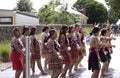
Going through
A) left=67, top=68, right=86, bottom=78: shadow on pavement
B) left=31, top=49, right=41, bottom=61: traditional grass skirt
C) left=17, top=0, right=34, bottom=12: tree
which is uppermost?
left=17, top=0, right=34, bottom=12: tree

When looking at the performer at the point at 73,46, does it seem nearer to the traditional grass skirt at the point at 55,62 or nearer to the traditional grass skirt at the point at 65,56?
the traditional grass skirt at the point at 65,56

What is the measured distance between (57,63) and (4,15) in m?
37.6

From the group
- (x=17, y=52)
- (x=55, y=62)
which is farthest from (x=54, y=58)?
(x=17, y=52)

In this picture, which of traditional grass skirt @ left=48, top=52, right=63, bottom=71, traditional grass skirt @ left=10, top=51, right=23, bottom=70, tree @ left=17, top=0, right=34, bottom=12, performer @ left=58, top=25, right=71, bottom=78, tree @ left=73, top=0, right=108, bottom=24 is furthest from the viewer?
tree @ left=17, top=0, right=34, bottom=12

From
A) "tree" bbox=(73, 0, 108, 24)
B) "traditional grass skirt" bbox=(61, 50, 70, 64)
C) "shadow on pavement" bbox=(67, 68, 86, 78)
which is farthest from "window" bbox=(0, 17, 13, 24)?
"tree" bbox=(73, 0, 108, 24)

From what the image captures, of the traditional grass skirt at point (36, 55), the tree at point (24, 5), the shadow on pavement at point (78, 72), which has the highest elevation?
the tree at point (24, 5)

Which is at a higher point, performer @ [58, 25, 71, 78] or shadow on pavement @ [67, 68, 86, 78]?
performer @ [58, 25, 71, 78]

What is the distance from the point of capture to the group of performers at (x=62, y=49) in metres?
10.8

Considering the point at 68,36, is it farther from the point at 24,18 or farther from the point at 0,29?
the point at 24,18

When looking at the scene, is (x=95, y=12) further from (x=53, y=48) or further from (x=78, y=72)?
(x=53, y=48)

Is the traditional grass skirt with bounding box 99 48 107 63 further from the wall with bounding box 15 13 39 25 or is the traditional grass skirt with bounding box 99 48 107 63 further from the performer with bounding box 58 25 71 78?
the wall with bounding box 15 13 39 25

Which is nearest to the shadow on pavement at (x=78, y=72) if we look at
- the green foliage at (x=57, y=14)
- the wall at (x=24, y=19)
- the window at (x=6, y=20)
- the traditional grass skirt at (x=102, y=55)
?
the traditional grass skirt at (x=102, y=55)

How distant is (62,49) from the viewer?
1258cm

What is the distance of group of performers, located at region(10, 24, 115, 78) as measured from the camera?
10.8 m
